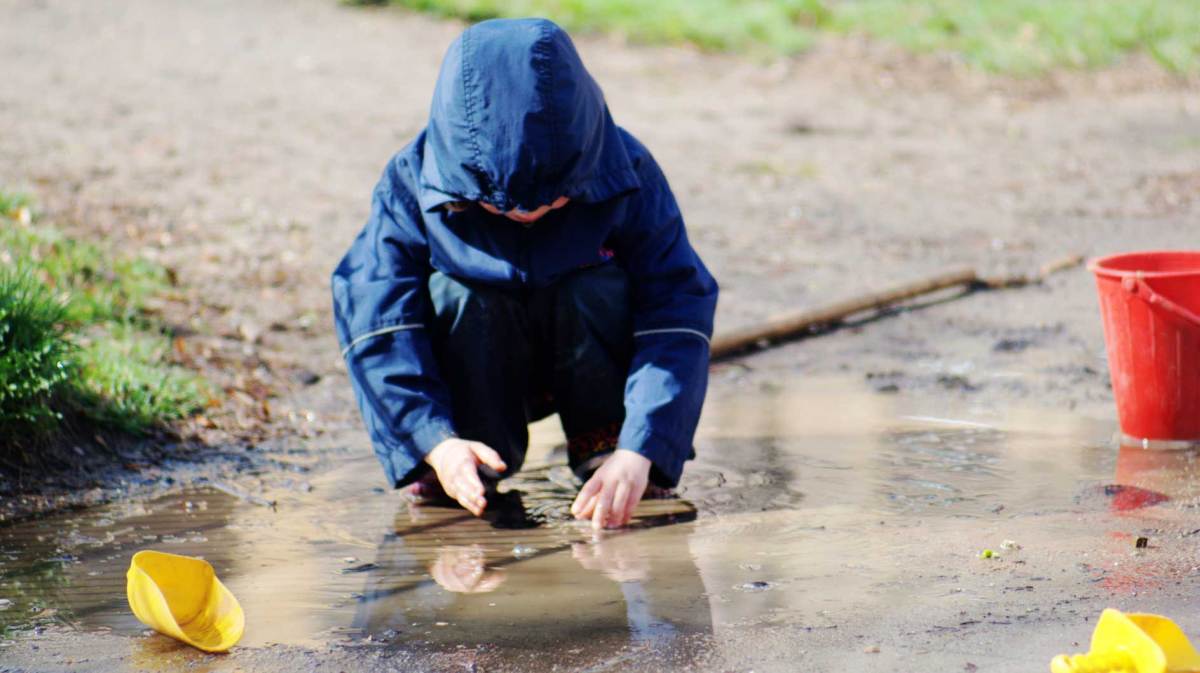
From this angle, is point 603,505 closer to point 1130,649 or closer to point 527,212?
point 527,212

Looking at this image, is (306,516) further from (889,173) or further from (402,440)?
(889,173)

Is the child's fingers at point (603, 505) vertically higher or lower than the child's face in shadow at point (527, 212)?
lower

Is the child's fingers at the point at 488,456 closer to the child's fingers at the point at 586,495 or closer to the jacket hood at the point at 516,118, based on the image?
the child's fingers at the point at 586,495

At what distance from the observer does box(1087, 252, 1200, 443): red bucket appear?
11.4ft

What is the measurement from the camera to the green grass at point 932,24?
10.0 meters

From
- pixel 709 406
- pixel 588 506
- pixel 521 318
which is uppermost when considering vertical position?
pixel 521 318

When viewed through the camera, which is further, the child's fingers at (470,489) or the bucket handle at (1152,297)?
the bucket handle at (1152,297)

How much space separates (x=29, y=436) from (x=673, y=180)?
4.03m

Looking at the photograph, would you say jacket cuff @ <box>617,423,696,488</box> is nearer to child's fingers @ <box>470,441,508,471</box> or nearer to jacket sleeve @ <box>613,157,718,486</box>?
jacket sleeve @ <box>613,157,718,486</box>

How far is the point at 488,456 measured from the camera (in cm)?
299

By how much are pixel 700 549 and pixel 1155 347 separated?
1351 millimetres

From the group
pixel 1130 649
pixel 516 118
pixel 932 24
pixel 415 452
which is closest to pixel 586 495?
pixel 415 452

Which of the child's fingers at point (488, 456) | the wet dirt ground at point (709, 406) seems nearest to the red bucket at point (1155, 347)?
the wet dirt ground at point (709, 406)

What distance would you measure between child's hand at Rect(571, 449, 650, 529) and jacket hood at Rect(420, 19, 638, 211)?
1.86 feet
